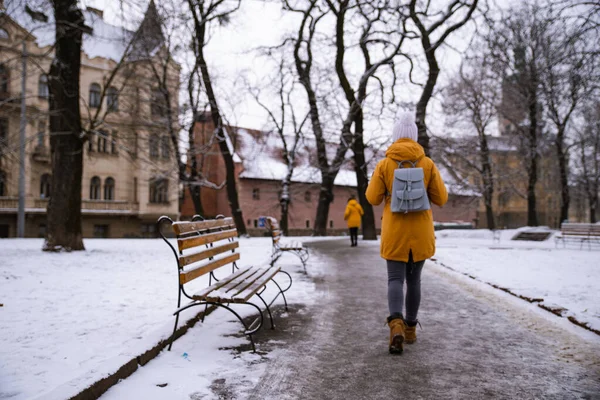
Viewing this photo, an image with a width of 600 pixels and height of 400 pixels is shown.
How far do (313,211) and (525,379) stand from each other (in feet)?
146

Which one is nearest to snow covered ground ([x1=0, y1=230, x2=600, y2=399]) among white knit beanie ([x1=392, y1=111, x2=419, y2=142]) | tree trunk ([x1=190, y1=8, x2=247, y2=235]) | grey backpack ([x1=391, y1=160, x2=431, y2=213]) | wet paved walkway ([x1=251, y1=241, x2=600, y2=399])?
wet paved walkway ([x1=251, y1=241, x2=600, y2=399])

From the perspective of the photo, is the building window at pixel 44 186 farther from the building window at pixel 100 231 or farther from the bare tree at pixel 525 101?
the bare tree at pixel 525 101

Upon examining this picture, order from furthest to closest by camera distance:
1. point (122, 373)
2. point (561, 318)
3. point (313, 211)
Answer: point (313, 211) → point (561, 318) → point (122, 373)

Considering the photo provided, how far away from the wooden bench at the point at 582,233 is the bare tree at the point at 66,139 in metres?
15.5

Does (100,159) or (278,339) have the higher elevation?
(100,159)

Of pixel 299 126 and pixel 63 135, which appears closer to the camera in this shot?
pixel 63 135

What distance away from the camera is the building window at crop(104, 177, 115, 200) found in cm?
3800

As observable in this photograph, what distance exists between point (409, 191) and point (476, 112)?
28.1 meters

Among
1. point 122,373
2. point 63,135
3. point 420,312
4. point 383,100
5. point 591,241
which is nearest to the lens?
point 122,373

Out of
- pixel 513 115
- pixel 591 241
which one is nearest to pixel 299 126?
pixel 513 115

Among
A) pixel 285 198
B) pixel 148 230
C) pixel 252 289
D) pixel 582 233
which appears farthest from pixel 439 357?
pixel 148 230

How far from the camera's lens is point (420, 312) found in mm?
5910

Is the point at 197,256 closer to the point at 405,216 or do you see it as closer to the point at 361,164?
the point at 405,216

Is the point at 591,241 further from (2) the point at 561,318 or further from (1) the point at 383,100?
(2) the point at 561,318
